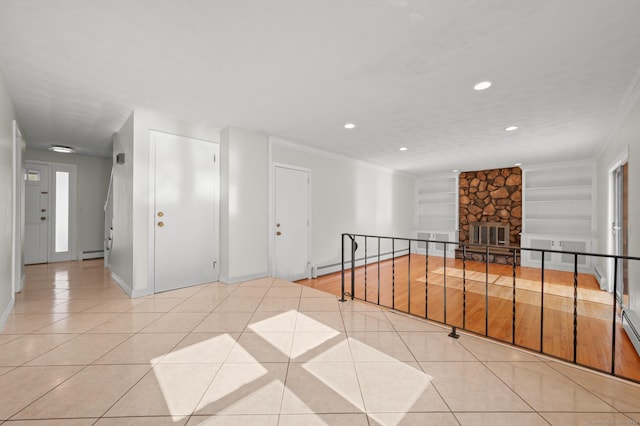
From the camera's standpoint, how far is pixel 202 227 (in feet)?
12.5

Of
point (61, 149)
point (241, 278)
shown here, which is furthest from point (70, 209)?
point (241, 278)

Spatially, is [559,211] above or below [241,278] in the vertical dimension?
above

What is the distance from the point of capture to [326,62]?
2172mm

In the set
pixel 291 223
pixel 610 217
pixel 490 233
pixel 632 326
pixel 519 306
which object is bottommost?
pixel 519 306

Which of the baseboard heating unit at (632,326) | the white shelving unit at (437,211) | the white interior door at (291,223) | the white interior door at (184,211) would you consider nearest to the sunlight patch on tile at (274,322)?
the white interior door at (184,211)

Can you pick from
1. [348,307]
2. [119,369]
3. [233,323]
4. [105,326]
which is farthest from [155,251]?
[348,307]

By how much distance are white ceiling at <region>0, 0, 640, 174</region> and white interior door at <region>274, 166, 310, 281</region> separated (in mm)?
1076

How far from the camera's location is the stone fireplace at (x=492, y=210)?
6781 mm

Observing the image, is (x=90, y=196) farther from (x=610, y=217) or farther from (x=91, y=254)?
(x=610, y=217)

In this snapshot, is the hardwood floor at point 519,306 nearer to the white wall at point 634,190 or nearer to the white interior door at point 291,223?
the white interior door at point 291,223

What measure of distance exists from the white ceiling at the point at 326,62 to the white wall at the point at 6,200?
0.78 ft

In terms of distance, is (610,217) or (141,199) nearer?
(141,199)

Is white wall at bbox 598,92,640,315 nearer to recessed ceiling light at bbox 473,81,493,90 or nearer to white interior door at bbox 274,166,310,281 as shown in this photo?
recessed ceiling light at bbox 473,81,493,90

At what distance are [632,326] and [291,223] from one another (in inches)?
167
